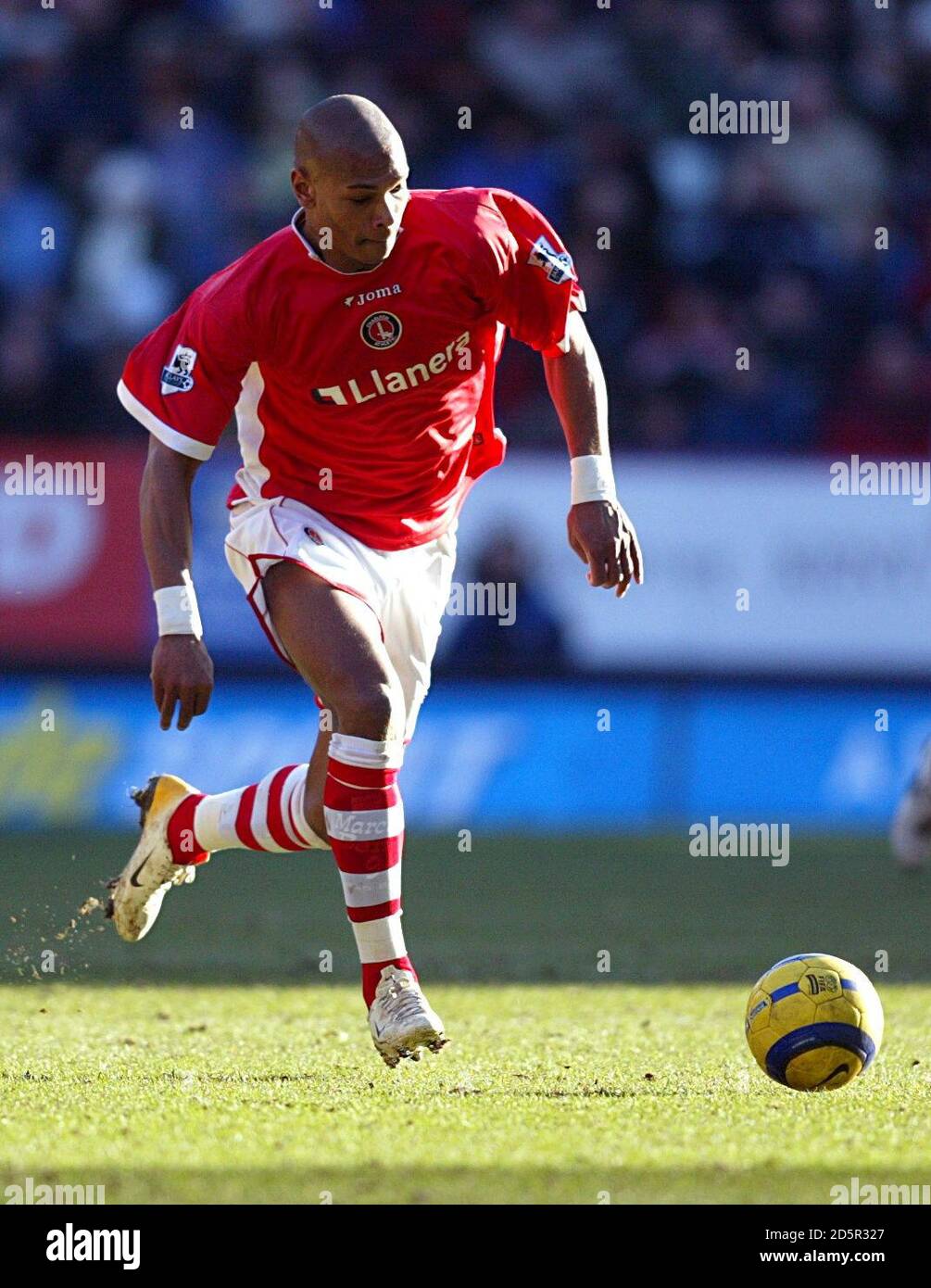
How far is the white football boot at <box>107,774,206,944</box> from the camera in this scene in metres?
5.86

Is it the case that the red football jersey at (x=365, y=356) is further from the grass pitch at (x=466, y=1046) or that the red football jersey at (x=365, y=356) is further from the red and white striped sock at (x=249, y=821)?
the grass pitch at (x=466, y=1046)

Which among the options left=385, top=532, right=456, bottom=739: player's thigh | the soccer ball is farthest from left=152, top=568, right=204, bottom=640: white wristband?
the soccer ball

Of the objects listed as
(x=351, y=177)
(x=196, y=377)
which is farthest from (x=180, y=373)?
(x=351, y=177)

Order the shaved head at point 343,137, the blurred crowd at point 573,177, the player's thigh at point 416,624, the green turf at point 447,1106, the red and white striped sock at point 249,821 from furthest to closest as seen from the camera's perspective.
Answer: the blurred crowd at point 573,177 → the red and white striped sock at point 249,821 → the player's thigh at point 416,624 → the shaved head at point 343,137 → the green turf at point 447,1106

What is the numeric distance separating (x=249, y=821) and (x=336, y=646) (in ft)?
3.32

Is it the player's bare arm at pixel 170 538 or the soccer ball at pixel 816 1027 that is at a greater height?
the player's bare arm at pixel 170 538

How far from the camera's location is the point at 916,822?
940cm

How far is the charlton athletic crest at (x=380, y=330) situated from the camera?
501cm

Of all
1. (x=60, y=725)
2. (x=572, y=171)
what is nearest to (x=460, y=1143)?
(x=60, y=725)

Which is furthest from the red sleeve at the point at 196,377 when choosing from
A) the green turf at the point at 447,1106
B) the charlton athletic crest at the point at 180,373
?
the green turf at the point at 447,1106

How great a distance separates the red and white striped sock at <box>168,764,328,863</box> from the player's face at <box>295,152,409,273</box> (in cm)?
148

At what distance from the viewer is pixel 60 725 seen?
11.4 meters

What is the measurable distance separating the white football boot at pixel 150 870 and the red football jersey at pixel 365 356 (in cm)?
101

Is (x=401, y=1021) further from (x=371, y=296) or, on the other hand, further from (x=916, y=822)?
(x=916, y=822)
